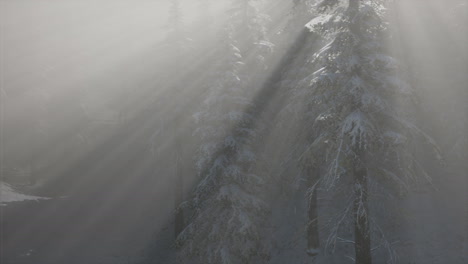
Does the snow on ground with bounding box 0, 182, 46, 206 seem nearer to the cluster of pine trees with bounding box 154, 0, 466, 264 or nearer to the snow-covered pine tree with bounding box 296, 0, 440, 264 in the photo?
the cluster of pine trees with bounding box 154, 0, 466, 264

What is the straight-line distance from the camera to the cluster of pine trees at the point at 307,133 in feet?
31.9

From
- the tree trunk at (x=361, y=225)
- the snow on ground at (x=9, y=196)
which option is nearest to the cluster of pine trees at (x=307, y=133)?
the tree trunk at (x=361, y=225)

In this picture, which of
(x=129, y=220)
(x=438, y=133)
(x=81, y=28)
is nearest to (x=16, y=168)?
(x=129, y=220)

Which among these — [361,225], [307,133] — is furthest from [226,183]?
[361,225]

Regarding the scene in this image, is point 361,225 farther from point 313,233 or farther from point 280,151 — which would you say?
point 280,151

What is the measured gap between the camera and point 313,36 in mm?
16531

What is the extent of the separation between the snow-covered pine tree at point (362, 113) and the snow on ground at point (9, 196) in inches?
1076

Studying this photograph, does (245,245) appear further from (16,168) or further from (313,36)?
(16,168)

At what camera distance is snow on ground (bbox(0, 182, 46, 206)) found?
26247mm

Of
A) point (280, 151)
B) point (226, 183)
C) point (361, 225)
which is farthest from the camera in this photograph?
point (280, 151)

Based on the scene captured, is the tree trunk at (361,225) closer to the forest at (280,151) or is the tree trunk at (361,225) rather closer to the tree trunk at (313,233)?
the forest at (280,151)

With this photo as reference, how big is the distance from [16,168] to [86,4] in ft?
298

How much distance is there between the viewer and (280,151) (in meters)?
18.1

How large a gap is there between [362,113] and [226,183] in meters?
7.04
